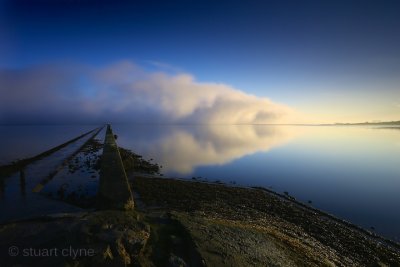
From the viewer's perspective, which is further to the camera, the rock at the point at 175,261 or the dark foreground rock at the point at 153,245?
the rock at the point at 175,261

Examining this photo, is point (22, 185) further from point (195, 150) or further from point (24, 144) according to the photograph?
point (24, 144)

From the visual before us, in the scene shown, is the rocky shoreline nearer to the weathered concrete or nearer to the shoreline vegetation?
the shoreline vegetation

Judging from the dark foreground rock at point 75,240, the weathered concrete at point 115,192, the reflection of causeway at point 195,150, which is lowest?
the reflection of causeway at point 195,150

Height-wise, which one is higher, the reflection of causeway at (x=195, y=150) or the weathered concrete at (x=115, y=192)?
the weathered concrete at (x=115, y=192)

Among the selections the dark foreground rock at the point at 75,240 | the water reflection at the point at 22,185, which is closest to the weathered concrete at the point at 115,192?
the dark foreground rock at the point at 75,240

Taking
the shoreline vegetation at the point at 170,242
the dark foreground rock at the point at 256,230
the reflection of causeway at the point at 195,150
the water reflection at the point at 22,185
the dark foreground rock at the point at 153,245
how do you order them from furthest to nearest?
1. the reflection of causeway at the point at 195,150
2. the water reflection at the point at 22,185
3. the dark foreground rock at the point at 256,230
4. the shoreline vegetation at the point at 170,242
5. the dark foreground rock at the point at 153,245

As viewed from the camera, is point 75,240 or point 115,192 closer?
point 75,240

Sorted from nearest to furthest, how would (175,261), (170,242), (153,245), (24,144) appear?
(175,261)
(153,245)
(170,242)
(24,144)

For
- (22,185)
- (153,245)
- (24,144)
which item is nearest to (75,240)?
(153,245)

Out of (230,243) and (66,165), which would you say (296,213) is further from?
(66,165)

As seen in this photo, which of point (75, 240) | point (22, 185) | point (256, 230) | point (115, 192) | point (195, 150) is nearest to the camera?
point (75, 240)

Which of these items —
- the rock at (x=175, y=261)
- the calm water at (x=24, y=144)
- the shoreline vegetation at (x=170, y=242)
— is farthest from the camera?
the calm water at (x=24, y=144)

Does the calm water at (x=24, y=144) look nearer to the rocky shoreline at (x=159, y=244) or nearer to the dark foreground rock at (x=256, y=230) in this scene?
the dark foreground rock at (x=256, y=230)

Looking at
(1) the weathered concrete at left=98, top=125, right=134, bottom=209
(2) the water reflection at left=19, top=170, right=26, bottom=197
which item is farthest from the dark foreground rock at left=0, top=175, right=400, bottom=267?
(2) the water reflection at left=19, top=170, right=26, bottom=197
